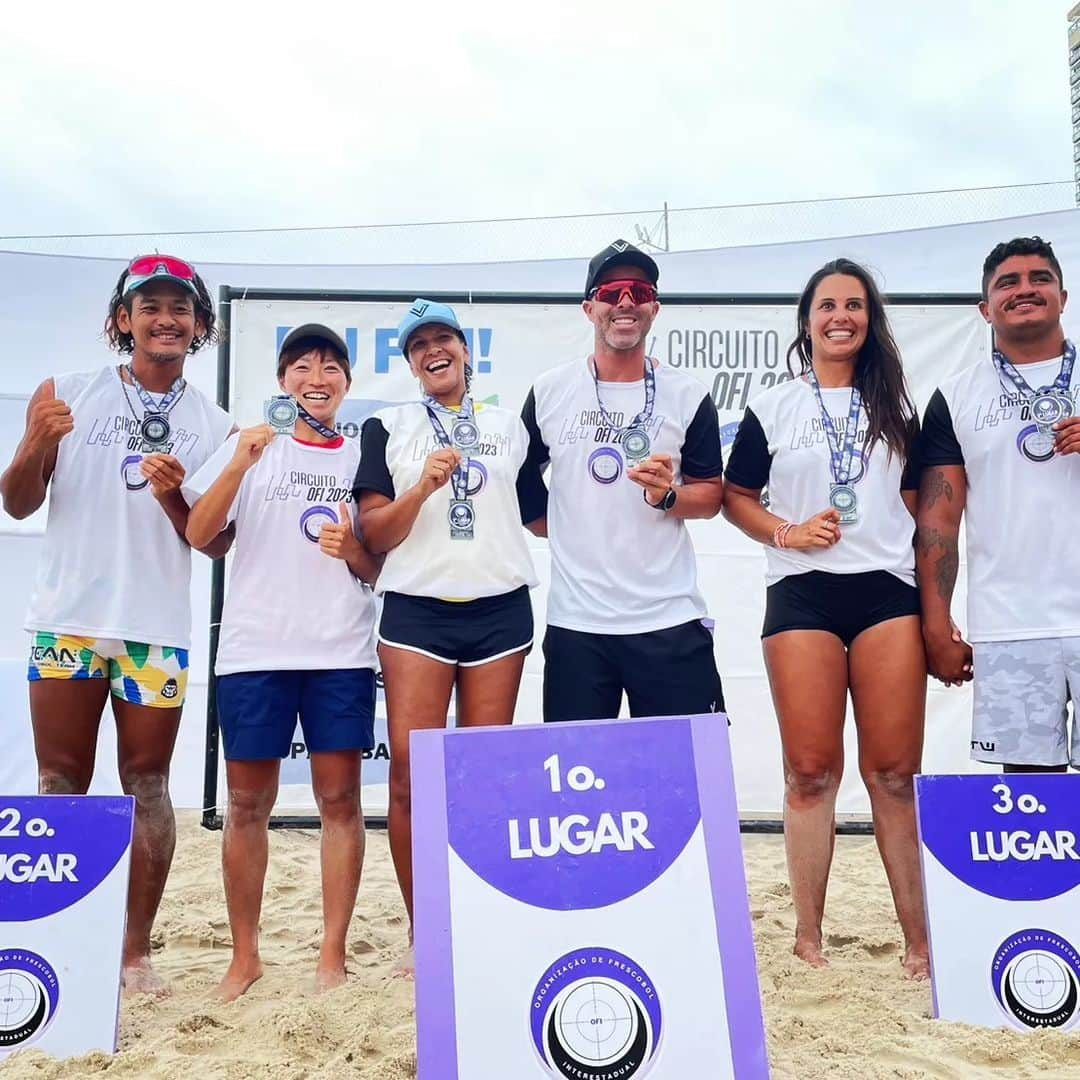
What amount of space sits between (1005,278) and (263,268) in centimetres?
357

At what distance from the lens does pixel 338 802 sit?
2570mm

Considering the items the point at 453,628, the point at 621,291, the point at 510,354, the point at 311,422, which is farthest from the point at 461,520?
the point at 510,354

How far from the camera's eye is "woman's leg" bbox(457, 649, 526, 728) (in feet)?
8.45

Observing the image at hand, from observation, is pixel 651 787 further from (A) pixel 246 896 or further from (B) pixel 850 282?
(B) pixel 850 282

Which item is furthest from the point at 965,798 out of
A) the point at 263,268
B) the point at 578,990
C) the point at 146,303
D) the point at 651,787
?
the point at 263,268

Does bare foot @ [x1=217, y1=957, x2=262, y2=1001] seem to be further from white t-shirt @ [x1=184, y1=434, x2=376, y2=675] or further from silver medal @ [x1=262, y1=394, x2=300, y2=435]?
silver medal @ [x1=262, y1=394, x2=300, y2=435]

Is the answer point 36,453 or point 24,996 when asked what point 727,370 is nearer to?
point 36,453

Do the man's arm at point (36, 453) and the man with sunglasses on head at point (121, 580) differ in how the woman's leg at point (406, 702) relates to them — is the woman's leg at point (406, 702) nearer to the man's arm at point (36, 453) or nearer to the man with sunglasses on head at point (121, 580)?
the man with sunglasses on head at point (121, 580)

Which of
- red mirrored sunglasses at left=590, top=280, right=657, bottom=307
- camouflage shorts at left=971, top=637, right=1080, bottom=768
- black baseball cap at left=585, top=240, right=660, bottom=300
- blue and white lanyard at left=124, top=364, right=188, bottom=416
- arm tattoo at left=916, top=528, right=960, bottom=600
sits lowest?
camouflage shorts at left=971, top=637, right=1080, bottom=768

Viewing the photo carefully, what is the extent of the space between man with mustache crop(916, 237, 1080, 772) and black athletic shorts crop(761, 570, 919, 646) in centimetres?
9

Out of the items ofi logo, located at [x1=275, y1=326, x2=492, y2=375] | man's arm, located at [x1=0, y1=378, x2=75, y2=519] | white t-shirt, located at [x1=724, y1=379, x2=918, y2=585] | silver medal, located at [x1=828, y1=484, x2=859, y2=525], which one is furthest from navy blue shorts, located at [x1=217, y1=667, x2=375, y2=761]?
ofi logo, located at [x1=275, y1=326, x2=492, y2=375]

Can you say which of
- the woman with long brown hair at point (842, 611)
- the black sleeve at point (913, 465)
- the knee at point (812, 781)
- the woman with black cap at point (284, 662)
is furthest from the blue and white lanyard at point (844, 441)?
the woman with black cap at point (284, 662)

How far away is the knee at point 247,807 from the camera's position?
2.56 meters

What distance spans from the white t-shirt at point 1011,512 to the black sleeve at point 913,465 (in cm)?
5
